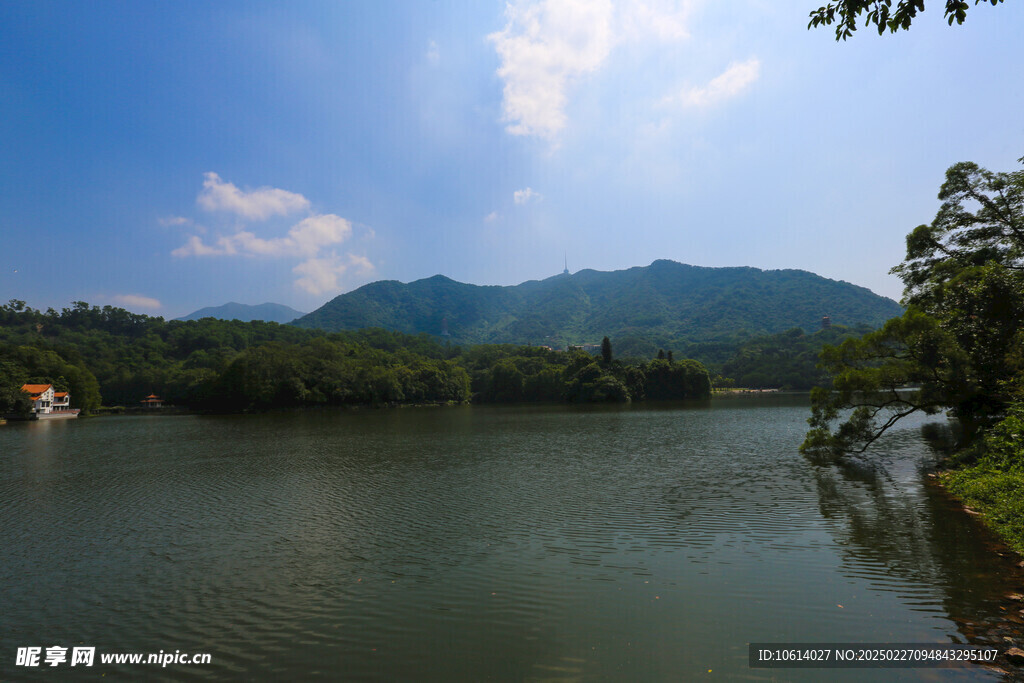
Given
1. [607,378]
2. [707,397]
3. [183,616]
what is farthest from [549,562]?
[707,397]

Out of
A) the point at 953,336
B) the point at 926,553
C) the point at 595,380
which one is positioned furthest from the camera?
the point at 595,380

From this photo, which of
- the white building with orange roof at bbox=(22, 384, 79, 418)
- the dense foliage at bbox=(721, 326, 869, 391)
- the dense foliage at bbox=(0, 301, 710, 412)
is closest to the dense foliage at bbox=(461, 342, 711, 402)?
the dense foliage at bbox=(0, 301, 710, 412)

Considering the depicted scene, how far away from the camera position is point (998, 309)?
1823cm

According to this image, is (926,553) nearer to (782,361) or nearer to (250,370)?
(250,370)

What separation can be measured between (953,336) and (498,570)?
21.7 metres

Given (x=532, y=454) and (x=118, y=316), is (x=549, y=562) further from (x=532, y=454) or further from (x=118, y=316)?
(x=118, y=316)

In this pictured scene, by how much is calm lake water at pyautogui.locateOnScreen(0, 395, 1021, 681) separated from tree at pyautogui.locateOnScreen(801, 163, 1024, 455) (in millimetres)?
3144

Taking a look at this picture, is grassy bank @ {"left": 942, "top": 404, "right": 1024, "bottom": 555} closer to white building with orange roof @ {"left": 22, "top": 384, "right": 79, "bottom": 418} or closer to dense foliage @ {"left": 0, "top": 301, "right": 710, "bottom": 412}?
dense foliage @ {"left": 0, "top": 301, "right": 710, "bottom": 412}

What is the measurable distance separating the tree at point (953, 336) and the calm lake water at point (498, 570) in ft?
A: 10.3

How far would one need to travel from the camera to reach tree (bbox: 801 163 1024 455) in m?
18.4

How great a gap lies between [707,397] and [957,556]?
10478 centimetres

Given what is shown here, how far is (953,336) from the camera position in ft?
66.6

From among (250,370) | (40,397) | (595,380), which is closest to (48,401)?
(40,397)

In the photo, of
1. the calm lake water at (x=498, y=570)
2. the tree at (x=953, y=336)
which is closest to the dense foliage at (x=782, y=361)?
the tree at (x=953, y=336)
